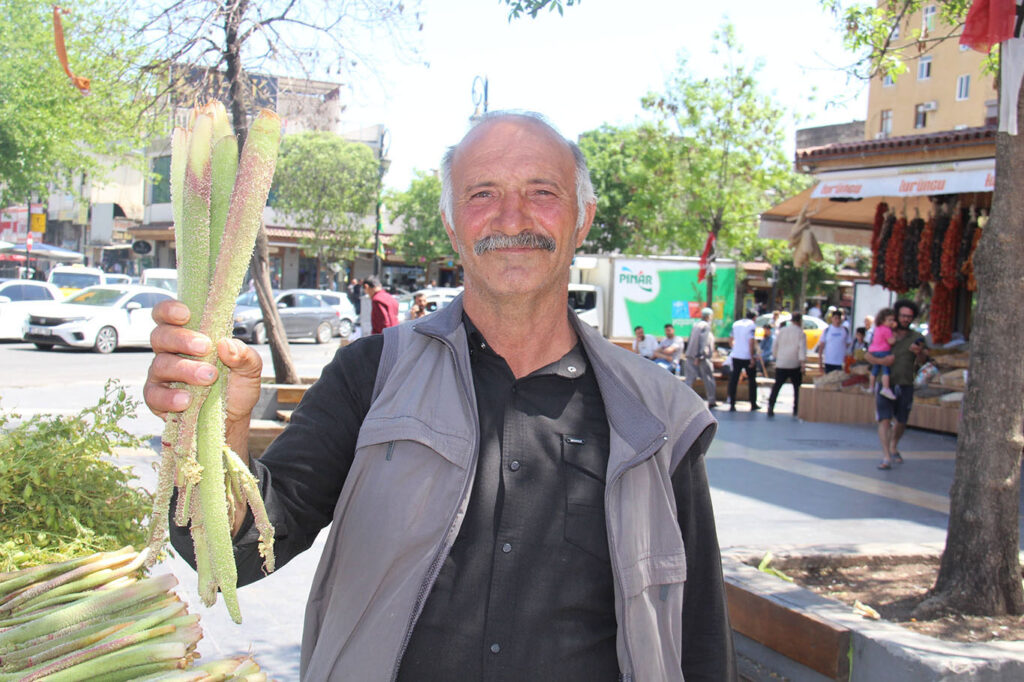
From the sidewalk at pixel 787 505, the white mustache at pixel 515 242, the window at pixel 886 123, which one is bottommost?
the sidewalk at pixel 787 505

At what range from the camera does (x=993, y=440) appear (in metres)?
4.28

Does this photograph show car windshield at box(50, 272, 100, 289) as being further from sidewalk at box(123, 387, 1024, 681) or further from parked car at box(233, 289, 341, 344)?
sidewalk at box(123, 387, 1024, 681)

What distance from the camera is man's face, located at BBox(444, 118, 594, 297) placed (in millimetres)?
2102

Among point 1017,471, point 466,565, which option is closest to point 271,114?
point 466,565

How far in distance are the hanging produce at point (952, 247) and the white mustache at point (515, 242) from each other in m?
10.6

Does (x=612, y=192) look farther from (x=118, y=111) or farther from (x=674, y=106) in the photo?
(x=118, y=111)

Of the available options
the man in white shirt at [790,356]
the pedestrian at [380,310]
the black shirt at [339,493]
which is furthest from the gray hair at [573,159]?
the man in white shirt at [790,356]

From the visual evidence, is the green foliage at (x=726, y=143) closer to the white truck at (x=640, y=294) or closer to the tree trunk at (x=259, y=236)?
the white truck at (x=640, y=294)

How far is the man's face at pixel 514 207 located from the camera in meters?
2.10

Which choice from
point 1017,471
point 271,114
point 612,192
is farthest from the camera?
point 612,192

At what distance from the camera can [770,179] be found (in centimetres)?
2681

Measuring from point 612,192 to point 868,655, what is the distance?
4000 cm

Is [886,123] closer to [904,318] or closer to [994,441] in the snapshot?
[904,318]

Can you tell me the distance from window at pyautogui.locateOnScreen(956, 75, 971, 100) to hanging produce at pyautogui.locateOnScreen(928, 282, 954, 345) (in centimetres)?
3535
